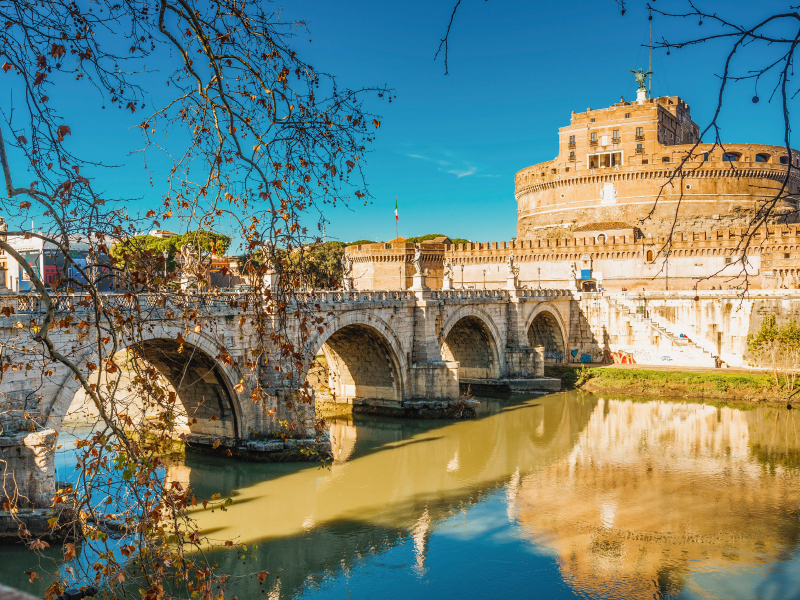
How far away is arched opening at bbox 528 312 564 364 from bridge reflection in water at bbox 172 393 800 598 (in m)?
12.3

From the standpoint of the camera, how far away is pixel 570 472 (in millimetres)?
19453

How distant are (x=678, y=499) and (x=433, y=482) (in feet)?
21.0

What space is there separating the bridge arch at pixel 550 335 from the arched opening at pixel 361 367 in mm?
12967

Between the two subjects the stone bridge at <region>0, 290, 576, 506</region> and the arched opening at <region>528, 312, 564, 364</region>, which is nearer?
the stone bridge at <region>0, 290, 576, 506</region>

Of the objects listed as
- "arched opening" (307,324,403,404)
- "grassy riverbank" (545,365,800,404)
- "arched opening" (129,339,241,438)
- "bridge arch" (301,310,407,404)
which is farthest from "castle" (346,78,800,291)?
"arched opening" (129,339,241,438)

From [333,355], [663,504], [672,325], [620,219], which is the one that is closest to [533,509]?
[663,504]

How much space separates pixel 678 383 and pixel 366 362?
47.2ft

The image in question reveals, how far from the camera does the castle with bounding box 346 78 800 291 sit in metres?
40.9

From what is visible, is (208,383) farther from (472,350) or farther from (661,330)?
(661,330)

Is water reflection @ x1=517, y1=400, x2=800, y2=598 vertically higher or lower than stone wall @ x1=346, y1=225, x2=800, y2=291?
lower

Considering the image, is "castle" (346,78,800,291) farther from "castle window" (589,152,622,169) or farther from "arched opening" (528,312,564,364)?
"arched opening" (528,312,564,364)

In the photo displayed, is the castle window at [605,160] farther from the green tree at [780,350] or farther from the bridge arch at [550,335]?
the green tree at [780,350]

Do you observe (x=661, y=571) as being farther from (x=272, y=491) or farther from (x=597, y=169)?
(x=597, y=169)

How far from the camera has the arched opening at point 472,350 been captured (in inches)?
1291
